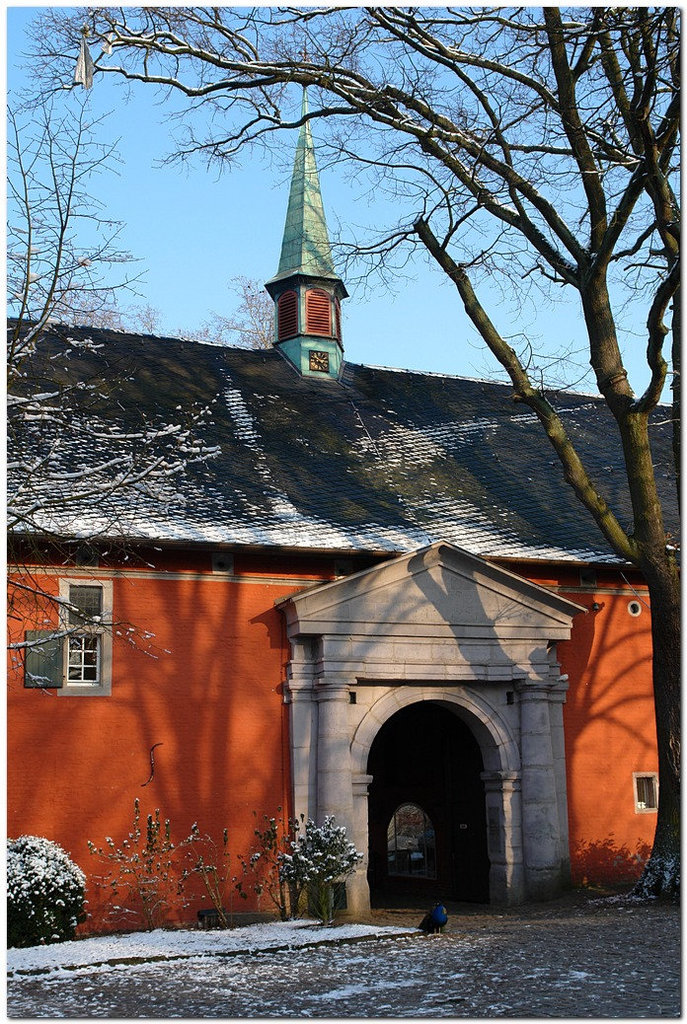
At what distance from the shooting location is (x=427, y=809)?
18375 millimetres

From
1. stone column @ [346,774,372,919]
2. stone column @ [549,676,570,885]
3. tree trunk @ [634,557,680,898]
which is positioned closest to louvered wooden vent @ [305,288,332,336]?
stone column @ [549,676,570,885]

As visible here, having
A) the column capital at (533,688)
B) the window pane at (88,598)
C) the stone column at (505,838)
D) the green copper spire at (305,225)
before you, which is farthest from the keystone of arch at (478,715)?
the green copper spire at (305,225)

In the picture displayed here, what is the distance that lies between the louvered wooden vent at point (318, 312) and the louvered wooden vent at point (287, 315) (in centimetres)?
23

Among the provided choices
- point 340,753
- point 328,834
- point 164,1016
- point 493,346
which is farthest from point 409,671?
point 164,1016

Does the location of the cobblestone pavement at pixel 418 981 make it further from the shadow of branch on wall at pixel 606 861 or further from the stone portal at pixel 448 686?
the shadow of branch on wall at pixel 606 861

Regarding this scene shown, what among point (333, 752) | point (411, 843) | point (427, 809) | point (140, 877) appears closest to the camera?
point (140, 877)

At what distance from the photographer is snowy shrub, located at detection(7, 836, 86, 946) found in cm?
1167

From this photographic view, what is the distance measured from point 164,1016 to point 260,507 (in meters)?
7.86

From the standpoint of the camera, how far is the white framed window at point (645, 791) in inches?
647

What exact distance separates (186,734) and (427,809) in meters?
5.61

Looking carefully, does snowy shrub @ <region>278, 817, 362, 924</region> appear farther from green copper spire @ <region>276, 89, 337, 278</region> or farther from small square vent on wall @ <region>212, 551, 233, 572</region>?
green copper spire @ <region>276, 89, 337, 278</region>

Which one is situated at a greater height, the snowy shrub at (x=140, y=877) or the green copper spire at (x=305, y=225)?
the green copper spire at (x=305, y=225)

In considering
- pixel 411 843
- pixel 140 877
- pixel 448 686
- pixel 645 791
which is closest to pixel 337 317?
pixel 448 686

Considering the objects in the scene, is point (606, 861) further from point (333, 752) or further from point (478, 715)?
point (333, 752)
